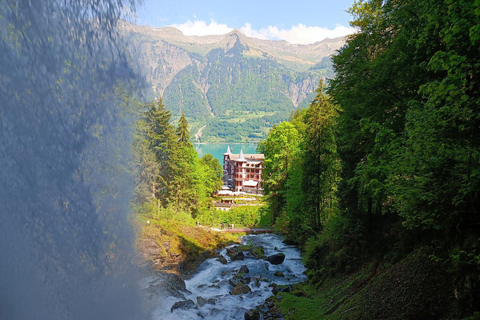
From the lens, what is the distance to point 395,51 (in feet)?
29.3

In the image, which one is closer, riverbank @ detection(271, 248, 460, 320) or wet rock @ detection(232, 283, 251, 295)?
riverbank @ detection(271, 248, 460, 320)

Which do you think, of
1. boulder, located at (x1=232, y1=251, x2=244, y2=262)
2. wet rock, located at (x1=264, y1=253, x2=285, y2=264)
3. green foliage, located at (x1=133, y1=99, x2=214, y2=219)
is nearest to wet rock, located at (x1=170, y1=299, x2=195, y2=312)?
boulder, located at (x1=232, y1=251, x2=244, y2=262)

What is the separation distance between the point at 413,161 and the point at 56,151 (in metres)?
8.75

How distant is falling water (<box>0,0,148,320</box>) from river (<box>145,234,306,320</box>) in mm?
4935

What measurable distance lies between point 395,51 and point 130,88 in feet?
28.3

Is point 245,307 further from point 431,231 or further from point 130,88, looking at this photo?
point 130,88

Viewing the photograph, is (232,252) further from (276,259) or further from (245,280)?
(245,280)

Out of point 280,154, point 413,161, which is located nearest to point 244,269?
point 280,154

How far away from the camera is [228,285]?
54.4ft

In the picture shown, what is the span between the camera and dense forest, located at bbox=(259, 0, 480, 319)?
18.5 feet

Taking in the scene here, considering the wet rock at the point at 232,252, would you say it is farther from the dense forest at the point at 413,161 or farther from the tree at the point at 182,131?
the tree at the point at 182,131

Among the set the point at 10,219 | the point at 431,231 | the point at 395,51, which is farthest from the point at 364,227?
the point at 10,219

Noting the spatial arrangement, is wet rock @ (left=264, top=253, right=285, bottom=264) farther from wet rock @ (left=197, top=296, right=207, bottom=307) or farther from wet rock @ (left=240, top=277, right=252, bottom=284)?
wet rock @ (left=197, top=296, right=207, bottom=307)

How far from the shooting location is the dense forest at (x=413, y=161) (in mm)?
5625
